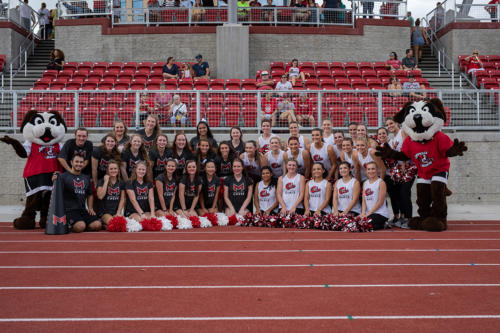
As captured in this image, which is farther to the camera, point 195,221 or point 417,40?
point 417,40

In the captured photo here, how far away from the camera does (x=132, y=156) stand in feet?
29.0

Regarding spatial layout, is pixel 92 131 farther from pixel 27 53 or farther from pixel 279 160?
pixel 27 53

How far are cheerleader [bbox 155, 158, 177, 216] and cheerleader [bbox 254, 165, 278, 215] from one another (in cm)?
147

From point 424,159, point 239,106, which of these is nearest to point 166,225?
point 424,159

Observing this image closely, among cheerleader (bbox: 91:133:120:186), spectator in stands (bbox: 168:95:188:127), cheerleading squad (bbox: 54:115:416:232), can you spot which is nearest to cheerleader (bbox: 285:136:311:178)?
cheerleading squad (bbox: 54:115:416:232)

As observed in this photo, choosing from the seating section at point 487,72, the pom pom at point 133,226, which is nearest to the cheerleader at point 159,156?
the pom pom at point 133,226

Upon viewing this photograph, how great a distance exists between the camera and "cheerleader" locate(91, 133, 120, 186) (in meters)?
8.59

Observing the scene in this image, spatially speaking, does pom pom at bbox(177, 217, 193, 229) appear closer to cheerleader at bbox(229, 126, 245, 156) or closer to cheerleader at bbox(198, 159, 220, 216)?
cheerleader at bbox(198, 159, 220, 216)

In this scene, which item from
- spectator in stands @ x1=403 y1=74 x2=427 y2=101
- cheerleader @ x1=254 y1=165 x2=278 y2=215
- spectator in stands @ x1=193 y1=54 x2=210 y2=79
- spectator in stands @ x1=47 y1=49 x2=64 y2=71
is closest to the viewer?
cheerleader @ x1=254 y1=165 x2=278 y2=215

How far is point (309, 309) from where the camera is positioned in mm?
3988

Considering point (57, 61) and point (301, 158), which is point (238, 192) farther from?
point (57, 61)

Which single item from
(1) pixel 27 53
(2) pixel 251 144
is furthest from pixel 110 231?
(1) pixel 27 53

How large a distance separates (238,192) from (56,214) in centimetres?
306

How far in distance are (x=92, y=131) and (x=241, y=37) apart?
8106 mm
